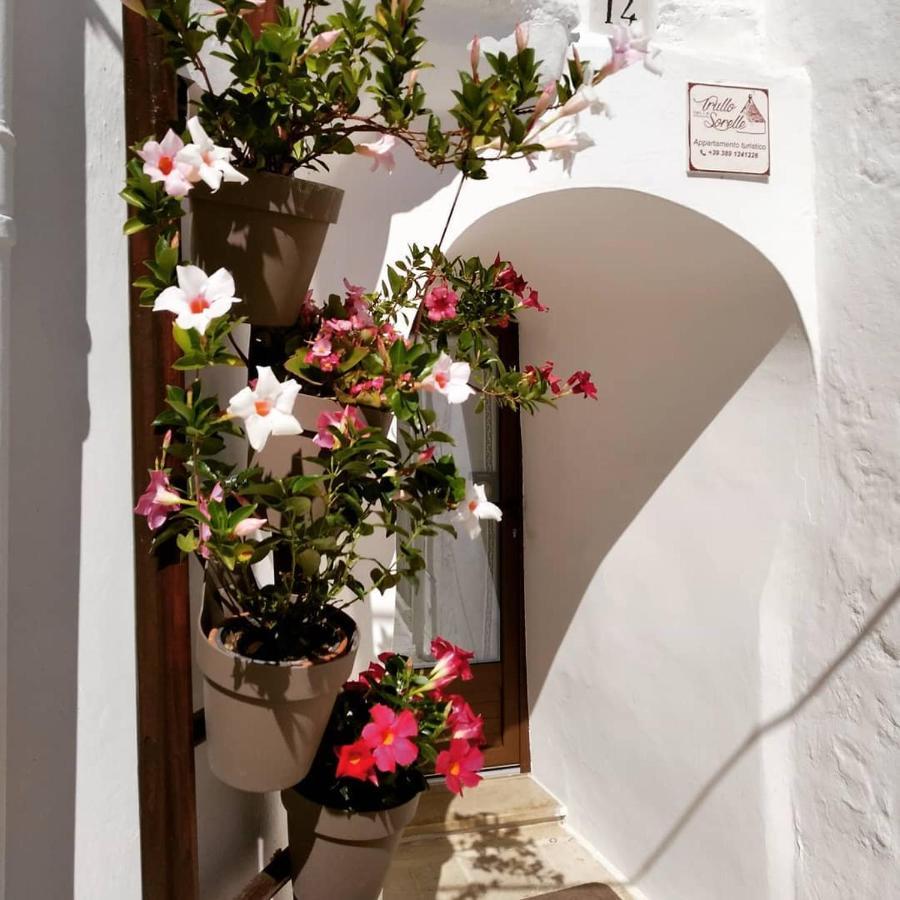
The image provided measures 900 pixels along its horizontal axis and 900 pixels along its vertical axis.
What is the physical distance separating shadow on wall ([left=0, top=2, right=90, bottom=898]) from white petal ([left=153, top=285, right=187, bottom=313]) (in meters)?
0.26

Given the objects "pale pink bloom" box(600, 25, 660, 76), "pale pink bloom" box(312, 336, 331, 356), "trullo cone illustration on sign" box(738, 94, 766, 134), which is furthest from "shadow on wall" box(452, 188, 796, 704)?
"pale pink bloom" box(312, 336, 331, 356)

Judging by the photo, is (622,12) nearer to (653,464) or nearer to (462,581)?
(653,464)

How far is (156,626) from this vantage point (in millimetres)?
916

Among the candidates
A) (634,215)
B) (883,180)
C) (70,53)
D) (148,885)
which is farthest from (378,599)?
(883,180)

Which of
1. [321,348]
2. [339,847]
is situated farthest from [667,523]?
[321,348]

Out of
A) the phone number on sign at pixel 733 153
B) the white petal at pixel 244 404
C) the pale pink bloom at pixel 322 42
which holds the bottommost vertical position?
the white petal at pixel 244 404

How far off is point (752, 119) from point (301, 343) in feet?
5.20

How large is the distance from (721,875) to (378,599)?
142cm

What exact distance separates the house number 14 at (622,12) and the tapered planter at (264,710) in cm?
184

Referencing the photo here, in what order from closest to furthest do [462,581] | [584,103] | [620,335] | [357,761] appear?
[584,103] → [357,761] → [620,335] → [462,581]

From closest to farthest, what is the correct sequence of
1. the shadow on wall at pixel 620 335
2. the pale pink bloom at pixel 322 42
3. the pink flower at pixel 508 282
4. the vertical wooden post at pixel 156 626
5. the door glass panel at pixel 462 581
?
1. the pale pink bloom at pixel 322 42
2. the vertical wooden post at pixel 156 626
3. the pink flower at pixel 508 282
4. the shadow on wall at pixel 620 335
5. the door glass panel at pixel 462 581

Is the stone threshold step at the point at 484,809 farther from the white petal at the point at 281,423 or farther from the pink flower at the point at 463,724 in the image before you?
the white petal at the point at 281,423

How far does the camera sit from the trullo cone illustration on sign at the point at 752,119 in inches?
77.4

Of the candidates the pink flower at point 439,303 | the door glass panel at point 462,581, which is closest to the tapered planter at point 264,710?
the pink flower at point 439,303
